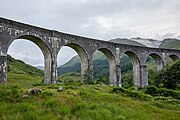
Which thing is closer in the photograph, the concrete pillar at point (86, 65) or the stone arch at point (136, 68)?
the concrete pillar at point (86, 65)

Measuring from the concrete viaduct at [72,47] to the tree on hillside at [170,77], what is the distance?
226 inches

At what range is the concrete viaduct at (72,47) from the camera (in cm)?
2177

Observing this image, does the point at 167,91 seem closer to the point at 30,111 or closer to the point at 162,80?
the point at 162,80

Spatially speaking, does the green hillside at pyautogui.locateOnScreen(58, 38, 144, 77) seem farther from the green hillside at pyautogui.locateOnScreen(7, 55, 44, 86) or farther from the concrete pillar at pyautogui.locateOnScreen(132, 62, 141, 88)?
the concrete pillar at pyautogui.locateOnScreen(132, 62, 141, 88)

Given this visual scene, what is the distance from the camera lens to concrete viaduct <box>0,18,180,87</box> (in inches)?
857

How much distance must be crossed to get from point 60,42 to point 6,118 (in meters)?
19.5

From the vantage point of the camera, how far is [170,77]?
30203 mm

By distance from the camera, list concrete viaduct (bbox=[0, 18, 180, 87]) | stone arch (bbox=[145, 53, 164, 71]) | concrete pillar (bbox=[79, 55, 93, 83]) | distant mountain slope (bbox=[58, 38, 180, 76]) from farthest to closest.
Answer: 1. distant mountain slope (bbox=[58, 38, 180, 76])
2. stone arch (bbox=[145, 53, 164, 71])
3. concrete pillar (bbox=[79, 55, 93, 83])
4. concrete viaduct (bbox=[0, 18, 180, 87])

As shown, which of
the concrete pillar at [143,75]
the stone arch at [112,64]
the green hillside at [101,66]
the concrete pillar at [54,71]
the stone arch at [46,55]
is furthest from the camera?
the green hillside at [101,66]

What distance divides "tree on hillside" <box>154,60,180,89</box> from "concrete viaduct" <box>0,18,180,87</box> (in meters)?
5.74

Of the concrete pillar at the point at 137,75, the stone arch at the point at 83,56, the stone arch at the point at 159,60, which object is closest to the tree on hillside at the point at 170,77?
the concrete pillar at the point at 137,75

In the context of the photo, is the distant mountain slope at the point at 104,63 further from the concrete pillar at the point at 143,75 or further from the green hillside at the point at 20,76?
the concrete pillar at the point at 143,75

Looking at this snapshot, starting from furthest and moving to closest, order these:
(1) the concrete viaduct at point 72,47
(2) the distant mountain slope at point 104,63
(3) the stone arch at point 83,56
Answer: (2) the distant mountain slope at point 104,63
(3) the stone arch at point 83,56
(1) the concrete viaduct at point 72,47

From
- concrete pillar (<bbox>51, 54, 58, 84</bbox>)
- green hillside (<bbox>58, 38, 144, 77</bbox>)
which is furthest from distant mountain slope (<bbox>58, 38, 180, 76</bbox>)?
concrete pillar (<bbox>51, 54, 58, 84</bbox>)
